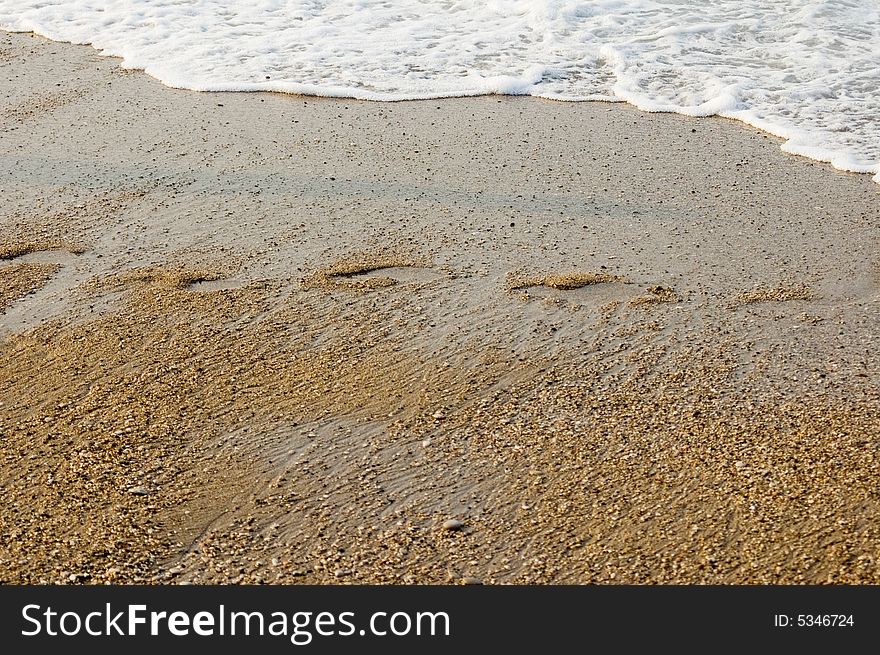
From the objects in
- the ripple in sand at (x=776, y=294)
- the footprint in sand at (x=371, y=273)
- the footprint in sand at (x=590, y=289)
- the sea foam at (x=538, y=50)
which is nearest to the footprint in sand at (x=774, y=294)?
the ripple in sand at (x=776, y=294)

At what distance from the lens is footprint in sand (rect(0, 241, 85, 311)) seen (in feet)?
13.3

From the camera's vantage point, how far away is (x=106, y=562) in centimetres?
262

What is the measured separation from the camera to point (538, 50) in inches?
292

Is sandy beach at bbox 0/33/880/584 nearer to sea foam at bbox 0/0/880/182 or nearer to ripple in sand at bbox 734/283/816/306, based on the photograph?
ripple in sand at bbox 734/283/816/306

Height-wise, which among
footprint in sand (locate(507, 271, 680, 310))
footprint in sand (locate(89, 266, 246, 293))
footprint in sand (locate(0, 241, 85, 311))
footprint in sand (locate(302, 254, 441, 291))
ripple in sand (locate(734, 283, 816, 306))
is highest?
footprint in sand (locate(0, 241, 85, 311))

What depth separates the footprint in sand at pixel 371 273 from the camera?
4.14 m

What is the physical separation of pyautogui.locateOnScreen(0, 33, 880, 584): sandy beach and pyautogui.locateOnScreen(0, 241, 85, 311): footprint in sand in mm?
16

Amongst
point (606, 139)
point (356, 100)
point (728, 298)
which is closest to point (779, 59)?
point (606, 139)

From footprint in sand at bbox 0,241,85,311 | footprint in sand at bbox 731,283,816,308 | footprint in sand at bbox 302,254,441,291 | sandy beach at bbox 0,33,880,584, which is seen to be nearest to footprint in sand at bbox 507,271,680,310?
sandy beach at bbox 0,33,880,584

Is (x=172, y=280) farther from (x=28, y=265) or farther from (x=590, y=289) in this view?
(x=590, y=289)

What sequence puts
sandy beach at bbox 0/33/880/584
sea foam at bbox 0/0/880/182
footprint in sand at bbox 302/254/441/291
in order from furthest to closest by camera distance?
sea foam at bbox 0/0/880/182
footprint in sand at bbox 302/254/441/291
sandy beach at bbox 0/33/880/584

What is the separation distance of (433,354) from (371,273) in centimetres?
72

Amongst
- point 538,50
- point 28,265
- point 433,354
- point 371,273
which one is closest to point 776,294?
point 433,354

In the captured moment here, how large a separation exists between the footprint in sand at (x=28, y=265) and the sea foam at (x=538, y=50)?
2.46 m
